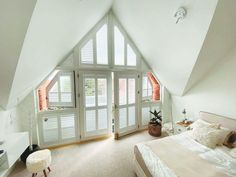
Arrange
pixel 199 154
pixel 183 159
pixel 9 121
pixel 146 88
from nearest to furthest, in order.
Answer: pixel 183 159, pixel 199 154, pixel 9 121, pixel 146 88

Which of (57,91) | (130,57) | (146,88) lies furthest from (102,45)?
(146,88)

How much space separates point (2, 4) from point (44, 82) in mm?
2080

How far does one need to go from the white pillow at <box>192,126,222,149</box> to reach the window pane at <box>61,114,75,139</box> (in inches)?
108

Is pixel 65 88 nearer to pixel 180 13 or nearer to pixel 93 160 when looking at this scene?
pixel 93 160

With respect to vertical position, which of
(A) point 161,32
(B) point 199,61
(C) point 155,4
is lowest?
(B) point 199,61

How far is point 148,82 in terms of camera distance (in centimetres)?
387

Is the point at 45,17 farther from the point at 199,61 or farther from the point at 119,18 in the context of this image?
the point at 199,61

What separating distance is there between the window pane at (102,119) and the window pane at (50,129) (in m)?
1.09

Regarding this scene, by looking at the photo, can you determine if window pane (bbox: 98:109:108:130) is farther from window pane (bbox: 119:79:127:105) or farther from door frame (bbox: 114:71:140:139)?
window pane (bbox: 119:79:127:105)

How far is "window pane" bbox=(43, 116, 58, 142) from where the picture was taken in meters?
2.82

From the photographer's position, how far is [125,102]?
135 inches

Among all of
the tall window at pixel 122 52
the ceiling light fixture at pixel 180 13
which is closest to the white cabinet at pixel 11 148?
the tall window at pixel 122 52

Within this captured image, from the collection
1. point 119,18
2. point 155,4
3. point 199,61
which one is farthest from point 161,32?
point 119,18

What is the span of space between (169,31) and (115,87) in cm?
178
